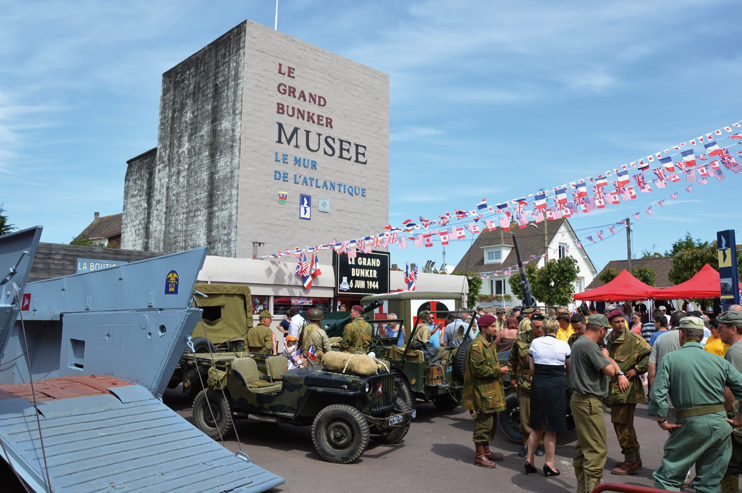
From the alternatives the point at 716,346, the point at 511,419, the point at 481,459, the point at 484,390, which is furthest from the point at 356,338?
the point at 716,346

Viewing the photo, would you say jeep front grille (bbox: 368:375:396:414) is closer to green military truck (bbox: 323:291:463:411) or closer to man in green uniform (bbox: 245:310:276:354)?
green military truck (bbox: 323:291:463:411)

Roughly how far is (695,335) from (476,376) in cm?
267

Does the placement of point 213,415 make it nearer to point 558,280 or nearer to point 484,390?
point 484,390

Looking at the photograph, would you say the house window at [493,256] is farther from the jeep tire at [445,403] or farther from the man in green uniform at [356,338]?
the man in green uniform at [356,338]

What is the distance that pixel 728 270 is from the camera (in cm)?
1018

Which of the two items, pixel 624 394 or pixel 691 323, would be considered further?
pixel 624 394

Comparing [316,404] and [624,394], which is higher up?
[624,394]

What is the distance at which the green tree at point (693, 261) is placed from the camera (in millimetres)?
30422

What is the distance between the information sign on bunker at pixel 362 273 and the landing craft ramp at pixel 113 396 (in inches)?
572

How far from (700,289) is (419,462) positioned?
15052 millimetres

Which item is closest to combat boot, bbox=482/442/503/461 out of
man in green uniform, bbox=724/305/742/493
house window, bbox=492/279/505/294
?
Answer: man in green uniform, bbox=724/305/742/493

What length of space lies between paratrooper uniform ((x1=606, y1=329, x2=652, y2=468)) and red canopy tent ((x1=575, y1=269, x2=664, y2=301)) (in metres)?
13.2

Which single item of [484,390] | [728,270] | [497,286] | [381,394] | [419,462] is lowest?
[419,462]

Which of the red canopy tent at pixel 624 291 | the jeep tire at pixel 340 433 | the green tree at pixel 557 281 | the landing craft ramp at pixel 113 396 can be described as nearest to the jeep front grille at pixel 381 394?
the jeep tire at pixel 340 433
